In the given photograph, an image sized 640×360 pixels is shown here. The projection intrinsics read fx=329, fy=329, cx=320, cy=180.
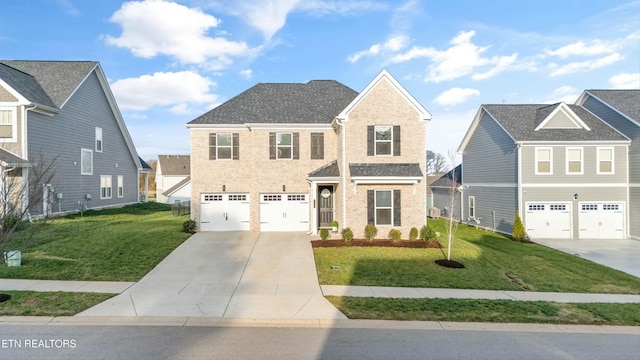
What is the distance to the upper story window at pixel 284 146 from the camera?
60.3ft

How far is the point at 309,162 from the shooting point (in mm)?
18438

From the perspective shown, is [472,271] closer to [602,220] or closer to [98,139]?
[602,220]

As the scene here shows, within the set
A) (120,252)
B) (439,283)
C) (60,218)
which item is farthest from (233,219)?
(439,283)

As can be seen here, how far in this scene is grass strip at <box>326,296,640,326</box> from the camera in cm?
770

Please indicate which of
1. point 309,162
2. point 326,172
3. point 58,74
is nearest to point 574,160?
point 326,172

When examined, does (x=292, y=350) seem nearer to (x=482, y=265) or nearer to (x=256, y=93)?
(x=482, y=265)

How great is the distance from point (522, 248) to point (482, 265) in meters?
6.38

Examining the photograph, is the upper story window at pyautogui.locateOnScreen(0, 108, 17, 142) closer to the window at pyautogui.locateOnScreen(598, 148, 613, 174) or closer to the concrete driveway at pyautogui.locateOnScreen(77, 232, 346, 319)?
the concrete driveway at pyautogui.locateOnScreen(77, 232, 346, 319)

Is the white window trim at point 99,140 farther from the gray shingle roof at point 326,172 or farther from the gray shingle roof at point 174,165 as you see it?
the gray shingle roof at point 174,165

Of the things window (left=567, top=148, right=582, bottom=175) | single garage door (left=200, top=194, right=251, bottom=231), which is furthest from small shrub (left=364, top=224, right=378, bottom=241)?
window (left=567, top=148, right=582, bottom=175)

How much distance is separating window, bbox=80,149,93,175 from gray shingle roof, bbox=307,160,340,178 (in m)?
16.6

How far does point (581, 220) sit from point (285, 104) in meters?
20.0

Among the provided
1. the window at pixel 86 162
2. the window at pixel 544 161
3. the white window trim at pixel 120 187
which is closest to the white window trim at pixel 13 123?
the window at pixel 86 162

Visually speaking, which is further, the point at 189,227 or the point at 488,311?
the point at 189,227
